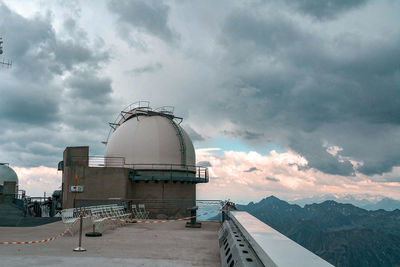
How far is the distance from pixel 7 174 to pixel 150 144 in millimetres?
34263

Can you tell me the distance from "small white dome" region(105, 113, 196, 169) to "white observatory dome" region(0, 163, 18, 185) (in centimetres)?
2916

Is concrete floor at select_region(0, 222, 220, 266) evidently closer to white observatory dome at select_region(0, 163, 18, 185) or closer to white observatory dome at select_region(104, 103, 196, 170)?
white observatory dome at select_region(104, 103, 196, 170)

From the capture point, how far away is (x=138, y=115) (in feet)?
105

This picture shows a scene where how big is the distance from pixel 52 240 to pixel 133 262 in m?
5.23

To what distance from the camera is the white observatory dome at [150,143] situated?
28766mm

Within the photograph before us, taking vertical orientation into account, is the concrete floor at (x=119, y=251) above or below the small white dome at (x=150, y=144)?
below

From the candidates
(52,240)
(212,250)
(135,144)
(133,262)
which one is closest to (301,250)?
(133,262)

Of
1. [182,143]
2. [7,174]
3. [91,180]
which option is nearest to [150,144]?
[182,143]

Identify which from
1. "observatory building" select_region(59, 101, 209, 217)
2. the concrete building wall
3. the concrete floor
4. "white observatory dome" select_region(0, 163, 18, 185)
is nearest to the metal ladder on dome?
"observatory building" select_region(59, 101, 209, 217)

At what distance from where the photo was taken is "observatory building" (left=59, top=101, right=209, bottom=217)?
25.1m

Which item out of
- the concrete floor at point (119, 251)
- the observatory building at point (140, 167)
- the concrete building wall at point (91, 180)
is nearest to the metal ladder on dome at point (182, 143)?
the observatory building at point (140, 167)

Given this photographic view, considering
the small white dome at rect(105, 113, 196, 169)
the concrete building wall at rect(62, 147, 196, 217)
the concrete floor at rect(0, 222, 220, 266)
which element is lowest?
the concrete floor at rect(0, 222, 220, 266)

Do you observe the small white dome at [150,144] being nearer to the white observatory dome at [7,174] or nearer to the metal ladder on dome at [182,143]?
the metal ladder on dome at [182,143]

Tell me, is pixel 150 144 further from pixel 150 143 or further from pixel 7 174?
pixel 7 174
